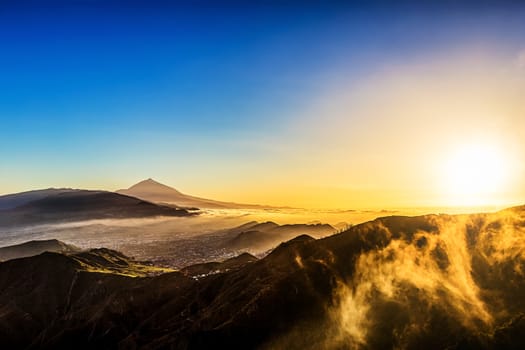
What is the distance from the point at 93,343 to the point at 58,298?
36.3 m

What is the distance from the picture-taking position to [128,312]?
126 meters

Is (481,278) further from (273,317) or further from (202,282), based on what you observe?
(202,282)

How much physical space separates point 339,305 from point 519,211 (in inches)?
2259

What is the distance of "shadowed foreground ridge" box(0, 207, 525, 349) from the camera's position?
244 feet

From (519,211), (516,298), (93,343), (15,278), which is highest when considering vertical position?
(519,211)

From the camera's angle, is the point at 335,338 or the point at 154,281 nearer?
the point at 335,338

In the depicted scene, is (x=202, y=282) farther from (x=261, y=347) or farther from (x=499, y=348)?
(x=499, y=348)

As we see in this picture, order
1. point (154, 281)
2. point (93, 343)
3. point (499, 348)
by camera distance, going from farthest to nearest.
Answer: point (154, 281)
point (93, 343)
point (499, 348)

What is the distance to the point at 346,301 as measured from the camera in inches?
3354

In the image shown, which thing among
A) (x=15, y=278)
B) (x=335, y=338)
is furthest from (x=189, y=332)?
(x=15, y=278)

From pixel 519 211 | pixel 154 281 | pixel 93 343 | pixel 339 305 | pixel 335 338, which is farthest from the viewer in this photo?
pixel 154 281

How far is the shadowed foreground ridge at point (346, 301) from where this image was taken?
74.4 m

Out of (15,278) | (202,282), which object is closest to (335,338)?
(202,282)

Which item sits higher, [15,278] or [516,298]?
[516,298]
